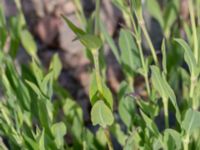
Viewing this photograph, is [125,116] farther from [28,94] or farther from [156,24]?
[156,24]

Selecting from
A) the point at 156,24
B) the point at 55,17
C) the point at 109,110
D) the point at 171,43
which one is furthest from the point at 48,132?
the point at 55,17

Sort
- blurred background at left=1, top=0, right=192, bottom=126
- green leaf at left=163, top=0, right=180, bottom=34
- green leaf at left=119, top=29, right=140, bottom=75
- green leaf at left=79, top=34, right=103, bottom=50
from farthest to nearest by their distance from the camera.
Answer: blurred background at left=1, top=0, right=192, bottom=126 < green leaf at left=163, top=0, right=180, bottom=34 < green leaf at left=119, top=29, right=140, bottom=75 < green leaf at left=79, top=34, right=103, bottom=50

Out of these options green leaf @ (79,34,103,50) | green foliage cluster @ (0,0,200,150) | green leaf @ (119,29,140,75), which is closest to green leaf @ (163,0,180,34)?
green foliage cluster @ (0,0,200,150)

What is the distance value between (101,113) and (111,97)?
3cm

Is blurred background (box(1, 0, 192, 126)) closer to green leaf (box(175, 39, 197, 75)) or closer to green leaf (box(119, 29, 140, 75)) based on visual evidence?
green leaf (box(119, 29, 140, 75))

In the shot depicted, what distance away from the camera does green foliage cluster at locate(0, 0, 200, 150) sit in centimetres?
66

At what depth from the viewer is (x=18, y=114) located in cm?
76

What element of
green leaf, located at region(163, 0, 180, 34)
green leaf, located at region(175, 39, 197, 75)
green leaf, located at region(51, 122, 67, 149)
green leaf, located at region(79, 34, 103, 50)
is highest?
green leaf, located at region(79, 34, 103, 50)

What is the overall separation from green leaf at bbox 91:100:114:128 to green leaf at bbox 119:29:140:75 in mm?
194

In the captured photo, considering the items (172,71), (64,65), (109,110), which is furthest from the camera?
(64,65)

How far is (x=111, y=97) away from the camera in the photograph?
2.20ft

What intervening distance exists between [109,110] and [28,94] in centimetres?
23

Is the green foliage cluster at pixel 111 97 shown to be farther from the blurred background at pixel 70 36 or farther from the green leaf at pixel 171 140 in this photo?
the blurred background at pixel 70 36

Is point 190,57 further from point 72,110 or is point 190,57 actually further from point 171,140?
point 72,110
